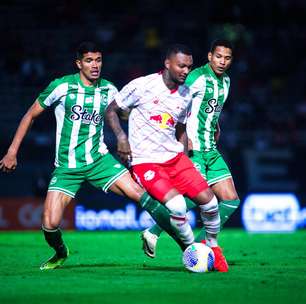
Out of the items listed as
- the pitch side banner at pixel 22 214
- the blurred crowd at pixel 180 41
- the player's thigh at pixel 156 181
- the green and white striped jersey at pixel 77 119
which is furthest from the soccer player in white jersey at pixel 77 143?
the blurred crowd at pixel 180 41

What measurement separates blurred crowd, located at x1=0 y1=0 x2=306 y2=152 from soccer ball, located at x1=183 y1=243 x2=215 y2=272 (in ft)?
32.7

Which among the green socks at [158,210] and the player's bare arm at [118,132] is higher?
the player's bare arm at [118,132]

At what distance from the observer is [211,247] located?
9.09 m

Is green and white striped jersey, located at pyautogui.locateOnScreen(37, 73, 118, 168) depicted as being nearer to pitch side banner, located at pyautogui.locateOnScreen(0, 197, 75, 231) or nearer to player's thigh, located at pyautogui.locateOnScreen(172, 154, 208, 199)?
player's thigh, located at pyautogui.locateOnScreen(172, 154, 208, 199)

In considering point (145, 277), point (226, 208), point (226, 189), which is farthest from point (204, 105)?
point (145, 277)

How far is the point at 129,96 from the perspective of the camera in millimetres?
8836

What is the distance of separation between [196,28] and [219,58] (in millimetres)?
12735

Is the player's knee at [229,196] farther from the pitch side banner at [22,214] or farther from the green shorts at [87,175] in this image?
the pitch side banner at [22,214]

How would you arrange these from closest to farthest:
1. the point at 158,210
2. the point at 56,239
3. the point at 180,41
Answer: the point at 158,210
the point at 56,239
the point at 180,41

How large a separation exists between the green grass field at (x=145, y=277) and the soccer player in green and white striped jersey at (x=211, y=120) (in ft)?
2.67

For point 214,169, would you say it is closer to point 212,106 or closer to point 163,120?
point 212,106

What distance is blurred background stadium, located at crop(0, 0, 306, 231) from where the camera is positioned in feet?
57.4

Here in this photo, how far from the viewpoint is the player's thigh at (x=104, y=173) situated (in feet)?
30.7

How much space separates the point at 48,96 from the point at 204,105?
1.72 meters
